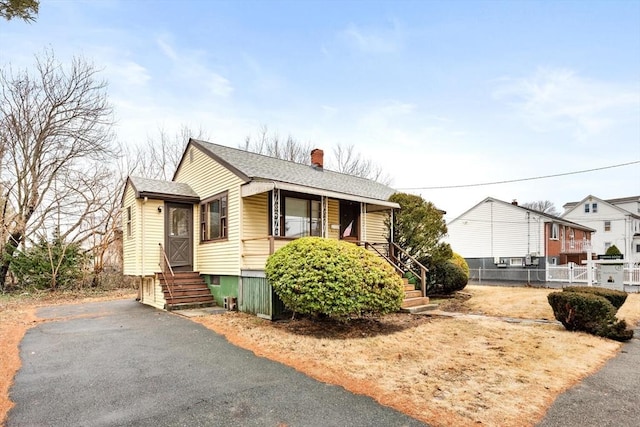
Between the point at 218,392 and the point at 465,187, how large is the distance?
85.8ft

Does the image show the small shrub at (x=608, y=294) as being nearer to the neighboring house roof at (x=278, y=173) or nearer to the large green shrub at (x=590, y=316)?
the large green shrub at (x=590, y=316)

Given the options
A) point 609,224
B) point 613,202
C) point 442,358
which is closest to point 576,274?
point 442,358

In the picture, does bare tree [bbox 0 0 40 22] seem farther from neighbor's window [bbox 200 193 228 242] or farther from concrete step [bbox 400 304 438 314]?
concrete step [bbox 400 304 438 314]

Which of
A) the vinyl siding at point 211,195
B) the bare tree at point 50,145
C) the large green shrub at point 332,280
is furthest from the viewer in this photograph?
the bare tree at point 50,145

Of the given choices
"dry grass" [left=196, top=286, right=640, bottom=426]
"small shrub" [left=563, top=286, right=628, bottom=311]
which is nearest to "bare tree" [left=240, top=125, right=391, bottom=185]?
"dry grass" [left=196, top=286, right=640, bottom=426]

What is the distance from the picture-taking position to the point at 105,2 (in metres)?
10.2

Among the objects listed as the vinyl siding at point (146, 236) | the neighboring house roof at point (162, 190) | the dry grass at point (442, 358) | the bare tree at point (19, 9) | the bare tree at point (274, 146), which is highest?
the bare tree at point (274, 146)

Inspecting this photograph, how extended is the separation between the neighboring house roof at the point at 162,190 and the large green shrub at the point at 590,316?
11.5m

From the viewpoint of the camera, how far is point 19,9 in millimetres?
4883

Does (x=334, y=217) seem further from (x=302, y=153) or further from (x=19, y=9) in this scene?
(x=302, y=153)

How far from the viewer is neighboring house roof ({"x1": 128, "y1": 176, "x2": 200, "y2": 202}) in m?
12.0

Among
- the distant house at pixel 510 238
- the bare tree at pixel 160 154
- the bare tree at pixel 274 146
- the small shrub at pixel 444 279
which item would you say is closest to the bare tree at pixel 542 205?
the distant house at pixel 510 238

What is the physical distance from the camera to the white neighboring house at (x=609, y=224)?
37562 millimetres

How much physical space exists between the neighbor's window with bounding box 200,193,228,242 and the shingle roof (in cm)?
128
